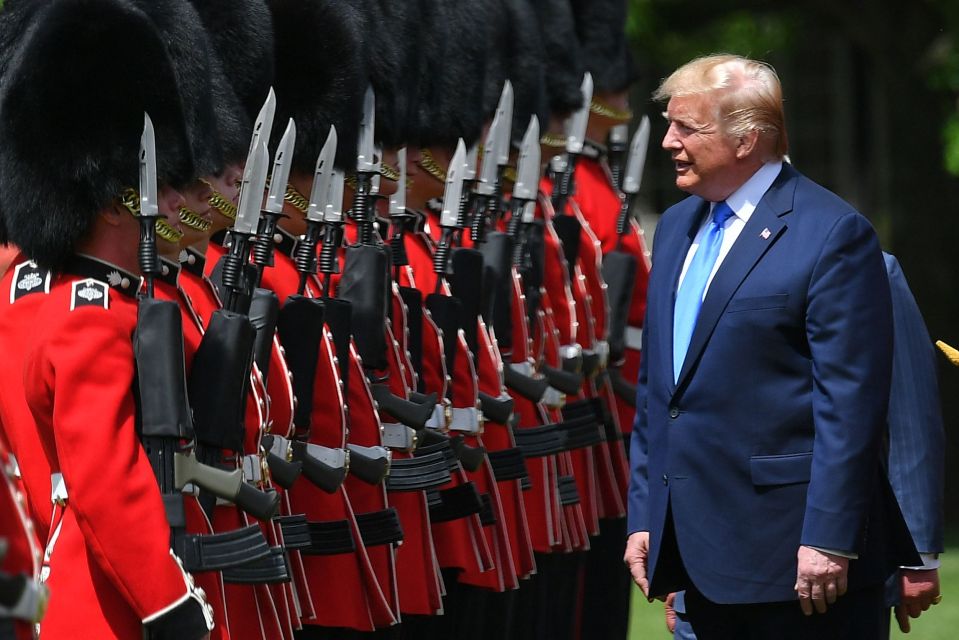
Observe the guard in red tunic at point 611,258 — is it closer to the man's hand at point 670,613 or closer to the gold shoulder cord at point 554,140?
the gold shoulder cord at point 554,140

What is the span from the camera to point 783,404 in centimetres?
368

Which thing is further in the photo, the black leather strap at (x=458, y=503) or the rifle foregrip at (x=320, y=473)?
the black leather strap at (x=458, y=503)

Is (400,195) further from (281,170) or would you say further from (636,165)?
(636,165)

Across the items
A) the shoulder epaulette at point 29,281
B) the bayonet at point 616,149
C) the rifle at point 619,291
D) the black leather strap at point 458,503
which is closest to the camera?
the shoulder epaulette at point 29,281

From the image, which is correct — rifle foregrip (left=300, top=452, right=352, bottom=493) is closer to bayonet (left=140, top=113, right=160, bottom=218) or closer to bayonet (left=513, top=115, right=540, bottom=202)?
bayonet (left=140, top=113, right=160, bottom=218)

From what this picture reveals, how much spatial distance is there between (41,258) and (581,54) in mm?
3921

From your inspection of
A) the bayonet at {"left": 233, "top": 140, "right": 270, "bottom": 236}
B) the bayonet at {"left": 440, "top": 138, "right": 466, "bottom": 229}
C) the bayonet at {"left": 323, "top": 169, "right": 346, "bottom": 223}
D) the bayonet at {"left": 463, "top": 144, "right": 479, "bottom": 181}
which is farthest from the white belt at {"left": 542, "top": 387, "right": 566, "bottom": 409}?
the bayonet at {"left": 233, "top": 140, "right": 270, "bottom": 236}

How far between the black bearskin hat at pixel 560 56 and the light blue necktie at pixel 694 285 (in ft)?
8.51

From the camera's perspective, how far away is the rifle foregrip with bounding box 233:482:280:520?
3475mm

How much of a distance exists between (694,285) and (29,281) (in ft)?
4.48

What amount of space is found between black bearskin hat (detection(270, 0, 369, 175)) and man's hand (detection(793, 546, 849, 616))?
151cm

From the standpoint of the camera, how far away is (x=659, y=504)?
389 cm

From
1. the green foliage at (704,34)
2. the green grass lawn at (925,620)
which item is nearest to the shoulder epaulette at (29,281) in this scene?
the green grass lawn at (925,620)

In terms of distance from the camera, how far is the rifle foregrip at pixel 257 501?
3475 mm
